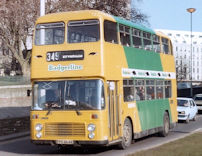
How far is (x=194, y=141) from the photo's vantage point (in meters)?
16.3

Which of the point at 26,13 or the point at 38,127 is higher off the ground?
the point at 26,13

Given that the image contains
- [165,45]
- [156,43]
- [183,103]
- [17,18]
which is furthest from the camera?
[17,18]

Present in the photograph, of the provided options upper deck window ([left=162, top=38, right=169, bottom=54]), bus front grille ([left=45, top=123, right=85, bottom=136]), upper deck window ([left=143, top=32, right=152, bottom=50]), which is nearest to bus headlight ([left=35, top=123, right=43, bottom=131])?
bus front grille ([left=45, top=123, right=85, bottom=136])

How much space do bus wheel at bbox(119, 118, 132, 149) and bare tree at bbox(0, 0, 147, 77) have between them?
831 inches

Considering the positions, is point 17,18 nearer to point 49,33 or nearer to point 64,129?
point 49,33

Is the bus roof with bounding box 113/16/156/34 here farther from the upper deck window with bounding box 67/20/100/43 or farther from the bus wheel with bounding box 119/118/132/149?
the bus wheel with bounding box 119/118/132/149

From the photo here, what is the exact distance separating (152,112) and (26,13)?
63.7ft

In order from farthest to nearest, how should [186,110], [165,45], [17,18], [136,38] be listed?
[17,18] < [186,110] < [165,45] < [136,38]

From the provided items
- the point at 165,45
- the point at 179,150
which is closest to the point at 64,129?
the point at 179,150

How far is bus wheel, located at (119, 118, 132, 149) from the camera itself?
50.6 feet

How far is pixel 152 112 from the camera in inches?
729

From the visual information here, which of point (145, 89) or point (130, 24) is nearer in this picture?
point (130, 24)

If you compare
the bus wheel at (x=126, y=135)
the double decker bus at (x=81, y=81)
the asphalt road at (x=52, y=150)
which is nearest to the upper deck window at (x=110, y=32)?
the double decker bus at (x=81, y=81)

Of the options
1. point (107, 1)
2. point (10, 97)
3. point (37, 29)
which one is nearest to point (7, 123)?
point (37, 29)
